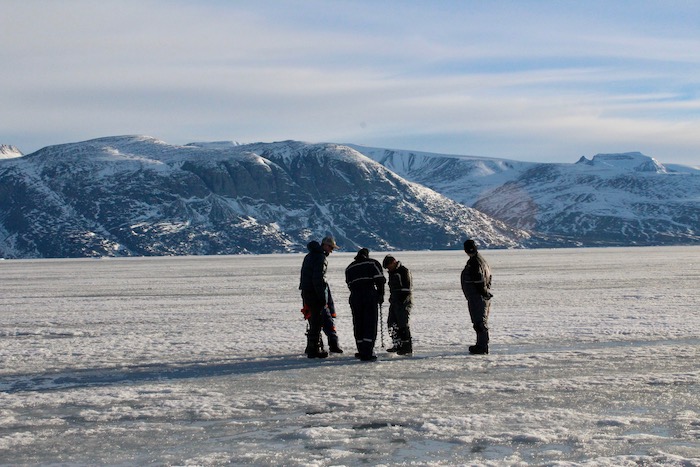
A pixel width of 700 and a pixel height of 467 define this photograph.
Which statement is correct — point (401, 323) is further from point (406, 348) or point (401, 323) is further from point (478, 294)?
point (478, 294)

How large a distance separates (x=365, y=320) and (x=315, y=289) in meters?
1.09

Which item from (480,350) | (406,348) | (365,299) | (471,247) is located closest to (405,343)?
(406,348)

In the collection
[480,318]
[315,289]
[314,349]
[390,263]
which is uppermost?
[390,263]

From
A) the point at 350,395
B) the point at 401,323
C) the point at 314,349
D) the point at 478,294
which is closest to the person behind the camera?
the point at 350,395

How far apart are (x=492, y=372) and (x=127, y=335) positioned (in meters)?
10.2

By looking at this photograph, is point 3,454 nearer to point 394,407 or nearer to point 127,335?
point 394,407

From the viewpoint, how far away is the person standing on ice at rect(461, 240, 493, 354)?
53.4 ft

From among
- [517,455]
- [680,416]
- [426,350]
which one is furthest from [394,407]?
[426,350]

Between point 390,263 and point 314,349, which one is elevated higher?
point 390,263

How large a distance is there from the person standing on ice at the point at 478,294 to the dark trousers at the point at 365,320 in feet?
5.93

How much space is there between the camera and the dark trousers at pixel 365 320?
1583cm

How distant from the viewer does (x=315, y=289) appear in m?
16.0

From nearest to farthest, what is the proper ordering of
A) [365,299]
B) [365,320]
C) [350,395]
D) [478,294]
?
[350,395] < [365,320] < [365,299] < [478,294]

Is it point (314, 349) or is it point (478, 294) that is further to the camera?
point (478, 294)
